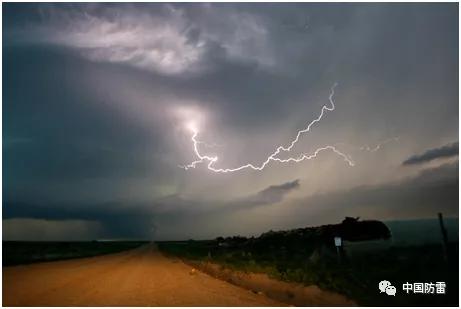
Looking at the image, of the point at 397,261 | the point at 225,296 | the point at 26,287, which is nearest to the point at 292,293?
the point at 225,296

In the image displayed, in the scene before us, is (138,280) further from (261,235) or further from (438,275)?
(261,235)

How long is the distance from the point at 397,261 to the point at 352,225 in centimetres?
853
